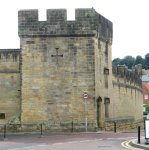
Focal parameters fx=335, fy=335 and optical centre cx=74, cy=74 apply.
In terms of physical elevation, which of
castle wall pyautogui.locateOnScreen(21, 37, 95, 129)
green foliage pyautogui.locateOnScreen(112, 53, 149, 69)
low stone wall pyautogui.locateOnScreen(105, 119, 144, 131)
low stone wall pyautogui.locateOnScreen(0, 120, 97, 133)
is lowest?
low stone wall pyautogui.locateOnScreen(105, 119, 144, 131)

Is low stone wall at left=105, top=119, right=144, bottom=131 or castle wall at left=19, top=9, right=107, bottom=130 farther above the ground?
castle wall at left=19, top=9, right=107, bottom=130

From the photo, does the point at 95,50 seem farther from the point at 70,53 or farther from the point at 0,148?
the point at 0,148

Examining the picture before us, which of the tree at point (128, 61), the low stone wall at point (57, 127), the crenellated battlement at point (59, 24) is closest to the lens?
the low stone wall at point (57, 127)

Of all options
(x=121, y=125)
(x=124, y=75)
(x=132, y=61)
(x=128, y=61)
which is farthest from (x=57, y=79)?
(x=128, y=61)

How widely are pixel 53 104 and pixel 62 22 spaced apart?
573 cm

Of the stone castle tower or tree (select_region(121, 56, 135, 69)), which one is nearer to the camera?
the stone castle tower

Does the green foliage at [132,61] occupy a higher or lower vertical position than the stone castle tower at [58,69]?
higher

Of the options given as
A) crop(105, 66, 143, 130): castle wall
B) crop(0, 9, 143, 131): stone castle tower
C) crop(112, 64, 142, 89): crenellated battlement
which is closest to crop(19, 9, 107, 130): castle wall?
crop(0, 9, 143, 131): stone castle tower

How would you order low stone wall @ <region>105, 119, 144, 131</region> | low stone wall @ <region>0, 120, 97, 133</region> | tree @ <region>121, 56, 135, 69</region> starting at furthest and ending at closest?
tree @ <region>121, 56, 135, 69</region>, low stone wall @ <region>105, 119, 144, 131</region>, low stone wall @ <region>0, 120, 97, 133</region>

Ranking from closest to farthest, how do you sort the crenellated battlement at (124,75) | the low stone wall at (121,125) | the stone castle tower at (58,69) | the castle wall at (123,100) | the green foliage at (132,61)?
1. the stone castle tower at (58,69)
2. the low stone wall at (121,125)
3. the castle wall at (123,100)
4. the crenellated battlement at (124,75)
5. the green foliage at (132,61)

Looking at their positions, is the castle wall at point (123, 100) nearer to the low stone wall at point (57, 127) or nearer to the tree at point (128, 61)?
the low stone wall at point (57, 127)

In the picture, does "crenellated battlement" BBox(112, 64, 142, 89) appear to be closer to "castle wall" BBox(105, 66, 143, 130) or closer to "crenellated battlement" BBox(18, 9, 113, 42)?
"castle wall" BBox(105, 66, 143, 130)

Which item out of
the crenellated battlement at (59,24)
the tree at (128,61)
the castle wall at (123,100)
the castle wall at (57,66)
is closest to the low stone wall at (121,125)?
the castle wall at (123,100)

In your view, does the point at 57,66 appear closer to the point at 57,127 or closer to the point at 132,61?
the point at 57,127
